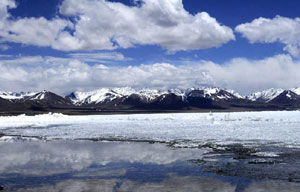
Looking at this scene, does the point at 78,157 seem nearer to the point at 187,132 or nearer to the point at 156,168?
the point at 156,168

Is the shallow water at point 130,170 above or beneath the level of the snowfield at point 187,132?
beneath

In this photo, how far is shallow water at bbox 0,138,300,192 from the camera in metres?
21.5

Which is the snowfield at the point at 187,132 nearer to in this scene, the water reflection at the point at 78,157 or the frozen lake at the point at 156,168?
the frozen lake at the point at 156,168

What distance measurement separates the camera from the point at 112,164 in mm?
29641

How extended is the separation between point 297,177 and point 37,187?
15859 millimetres

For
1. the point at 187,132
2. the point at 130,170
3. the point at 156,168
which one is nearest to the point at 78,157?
the point at 130,170

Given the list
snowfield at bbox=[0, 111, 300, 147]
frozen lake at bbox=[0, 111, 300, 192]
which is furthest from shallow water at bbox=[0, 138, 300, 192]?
snowfield at bbox=[0, 111, 300, 147]

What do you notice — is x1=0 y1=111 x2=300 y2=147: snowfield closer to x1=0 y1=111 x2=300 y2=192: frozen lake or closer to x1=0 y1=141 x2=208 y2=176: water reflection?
x1=0 y1=111 x2=300 y2=192: frozen lake

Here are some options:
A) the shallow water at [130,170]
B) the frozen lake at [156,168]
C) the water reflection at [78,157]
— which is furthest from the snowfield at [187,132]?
the shallow water at [130,170]

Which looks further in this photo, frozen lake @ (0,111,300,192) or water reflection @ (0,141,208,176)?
water reflection @ (0,141,208,176)

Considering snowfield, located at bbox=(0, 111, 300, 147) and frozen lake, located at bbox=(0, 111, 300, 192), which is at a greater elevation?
snowfield, located at bbox=(0, 111, 300, 147)

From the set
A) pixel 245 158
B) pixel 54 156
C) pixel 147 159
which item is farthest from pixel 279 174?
pixel 54 156

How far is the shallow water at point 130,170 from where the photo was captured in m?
21.5

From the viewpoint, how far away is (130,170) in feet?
87.7
